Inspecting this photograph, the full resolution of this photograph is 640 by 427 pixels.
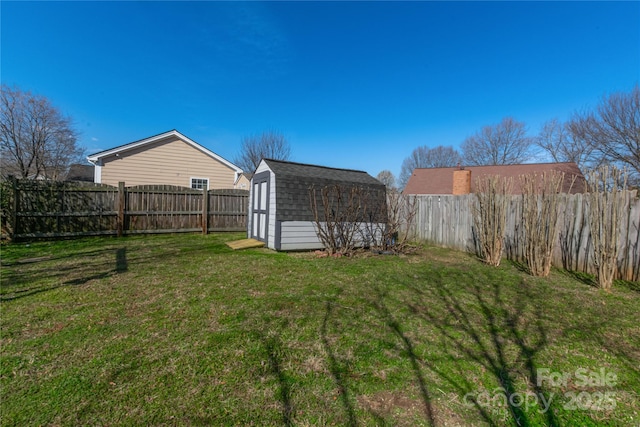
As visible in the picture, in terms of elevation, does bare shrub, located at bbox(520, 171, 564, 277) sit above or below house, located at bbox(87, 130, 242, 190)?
below

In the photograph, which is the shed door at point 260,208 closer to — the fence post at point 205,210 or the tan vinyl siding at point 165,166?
the fence post at point 205,210

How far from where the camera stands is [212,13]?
8727 millimetres

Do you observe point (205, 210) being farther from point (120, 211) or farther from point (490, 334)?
point (490, 334)

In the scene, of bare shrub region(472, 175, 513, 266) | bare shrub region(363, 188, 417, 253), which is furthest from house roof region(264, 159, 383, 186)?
bare shrub region(472, 175, 513, 266)

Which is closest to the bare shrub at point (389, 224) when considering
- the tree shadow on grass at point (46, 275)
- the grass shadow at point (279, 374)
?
the grass shadow at point (279, 374)

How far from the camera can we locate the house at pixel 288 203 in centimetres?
774

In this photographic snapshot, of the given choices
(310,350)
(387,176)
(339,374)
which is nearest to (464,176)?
(310,350)

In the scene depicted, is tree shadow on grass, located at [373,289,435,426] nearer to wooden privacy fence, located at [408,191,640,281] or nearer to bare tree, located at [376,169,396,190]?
wooden privacy fence, located at [408,191,640,281]

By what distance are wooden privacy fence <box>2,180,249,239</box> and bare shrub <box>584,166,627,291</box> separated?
11.0 metres

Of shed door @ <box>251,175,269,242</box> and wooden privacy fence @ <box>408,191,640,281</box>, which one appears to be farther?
shed door @ <box>251,175,269,242</box>

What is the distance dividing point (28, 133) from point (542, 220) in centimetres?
2598

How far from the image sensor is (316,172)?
913 centimetres

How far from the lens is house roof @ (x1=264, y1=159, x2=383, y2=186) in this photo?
324 inches

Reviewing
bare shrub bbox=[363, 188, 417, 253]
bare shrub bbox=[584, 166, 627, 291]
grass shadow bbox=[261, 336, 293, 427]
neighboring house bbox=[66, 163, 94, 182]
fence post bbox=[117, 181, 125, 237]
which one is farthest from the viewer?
neighboring house bbox=[66, 163, 94, 182]
